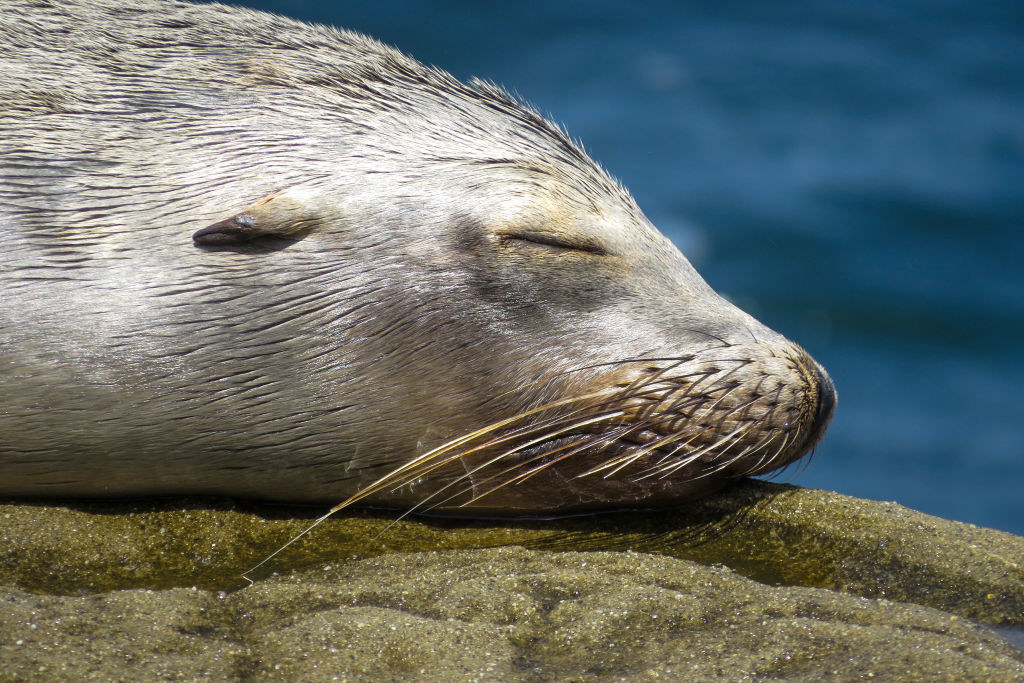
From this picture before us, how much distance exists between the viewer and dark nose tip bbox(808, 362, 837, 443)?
346 centimetres

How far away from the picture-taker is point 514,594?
2797 millimetres

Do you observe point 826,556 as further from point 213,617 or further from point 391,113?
point 391,113

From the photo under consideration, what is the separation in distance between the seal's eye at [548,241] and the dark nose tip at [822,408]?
0.84 meters

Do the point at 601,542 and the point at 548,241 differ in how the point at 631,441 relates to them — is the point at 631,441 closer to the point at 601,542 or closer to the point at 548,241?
the point at 601,542

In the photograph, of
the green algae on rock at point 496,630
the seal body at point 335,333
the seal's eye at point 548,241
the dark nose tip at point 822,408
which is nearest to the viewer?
the green algae on rock at point 496,630

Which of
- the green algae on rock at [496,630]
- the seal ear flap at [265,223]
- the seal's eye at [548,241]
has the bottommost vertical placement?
the green algae on rock at [496,630]

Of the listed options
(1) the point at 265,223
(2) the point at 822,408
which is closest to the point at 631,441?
(2) the point at 822,408

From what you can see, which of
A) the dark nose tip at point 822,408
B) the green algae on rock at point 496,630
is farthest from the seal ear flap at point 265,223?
the dark nose tip at point 822,408

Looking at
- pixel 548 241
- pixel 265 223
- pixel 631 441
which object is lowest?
pixel 631 441

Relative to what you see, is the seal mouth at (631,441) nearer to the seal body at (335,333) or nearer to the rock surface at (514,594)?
the seal body at (335,333)

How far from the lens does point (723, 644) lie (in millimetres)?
2564

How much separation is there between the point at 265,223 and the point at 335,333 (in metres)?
0.38

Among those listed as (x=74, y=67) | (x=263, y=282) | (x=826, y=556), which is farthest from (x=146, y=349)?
(x=826, y=556)

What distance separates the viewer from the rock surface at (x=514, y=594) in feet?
7.98
